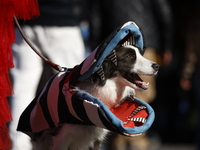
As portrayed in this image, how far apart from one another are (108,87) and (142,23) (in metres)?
2.45

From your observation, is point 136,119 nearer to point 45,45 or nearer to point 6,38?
point 6,38

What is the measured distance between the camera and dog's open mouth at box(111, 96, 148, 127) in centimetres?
279

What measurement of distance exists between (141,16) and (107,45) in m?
2.65

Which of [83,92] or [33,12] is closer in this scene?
[83,92]

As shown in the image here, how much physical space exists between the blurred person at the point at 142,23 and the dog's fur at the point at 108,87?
2.21 metres

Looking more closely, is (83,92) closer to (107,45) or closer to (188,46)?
(107,45)

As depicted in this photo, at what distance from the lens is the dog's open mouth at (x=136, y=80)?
2.93 metres

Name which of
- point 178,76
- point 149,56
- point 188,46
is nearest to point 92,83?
point 149,56

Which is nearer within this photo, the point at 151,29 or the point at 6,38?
the point at 6,38

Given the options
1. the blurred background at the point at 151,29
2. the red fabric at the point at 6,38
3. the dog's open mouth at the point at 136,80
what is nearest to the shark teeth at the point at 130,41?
the dog's open mouth at the point at 136,80

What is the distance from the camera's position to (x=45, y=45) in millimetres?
4207

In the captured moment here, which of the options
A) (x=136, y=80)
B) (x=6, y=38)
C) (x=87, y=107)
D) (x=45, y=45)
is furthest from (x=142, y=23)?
(x=87, y=107)

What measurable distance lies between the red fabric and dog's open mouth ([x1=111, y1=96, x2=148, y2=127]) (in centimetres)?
67

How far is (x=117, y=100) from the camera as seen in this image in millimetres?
3006
